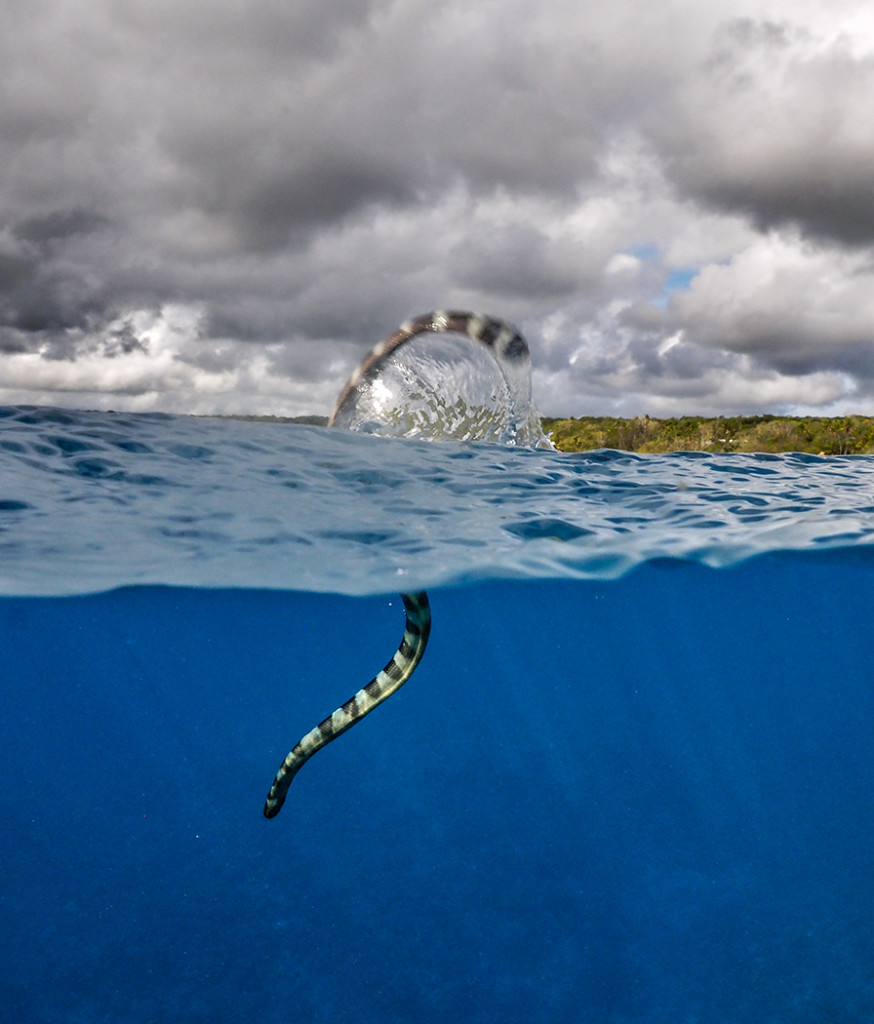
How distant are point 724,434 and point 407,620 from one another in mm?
24933

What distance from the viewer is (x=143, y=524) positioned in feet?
27.8

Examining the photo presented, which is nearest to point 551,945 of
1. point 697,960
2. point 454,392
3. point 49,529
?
point 697,960

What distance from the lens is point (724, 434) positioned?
28328 mm

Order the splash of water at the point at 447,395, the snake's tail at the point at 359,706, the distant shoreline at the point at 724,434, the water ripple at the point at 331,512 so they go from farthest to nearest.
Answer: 1. the distant shoreline at the point at 724,434
2. the splash of water at the point at 447,395
3. the water ripple at the point at 331,512
4. the snake's tail at the point at 359,706

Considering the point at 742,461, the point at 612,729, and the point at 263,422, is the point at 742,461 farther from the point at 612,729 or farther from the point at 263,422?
the point at 612,729

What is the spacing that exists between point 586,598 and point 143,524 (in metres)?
7.88

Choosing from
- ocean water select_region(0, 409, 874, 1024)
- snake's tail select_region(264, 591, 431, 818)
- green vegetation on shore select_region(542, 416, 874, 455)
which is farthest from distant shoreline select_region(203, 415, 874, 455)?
snake's tail select_region(264, 591, 431, 818)

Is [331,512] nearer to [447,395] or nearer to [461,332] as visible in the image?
[447,395]

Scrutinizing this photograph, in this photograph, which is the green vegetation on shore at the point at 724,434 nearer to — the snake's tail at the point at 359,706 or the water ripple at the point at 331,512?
the water ripple at the point at 331,512

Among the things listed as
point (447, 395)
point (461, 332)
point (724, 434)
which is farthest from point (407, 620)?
point (724, 434)

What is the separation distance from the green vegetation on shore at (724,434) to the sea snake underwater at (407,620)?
563 inches

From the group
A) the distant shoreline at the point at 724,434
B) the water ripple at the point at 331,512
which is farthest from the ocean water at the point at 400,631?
the distant shoreline at the point at 724,434

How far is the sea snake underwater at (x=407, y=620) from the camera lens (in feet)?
19.9

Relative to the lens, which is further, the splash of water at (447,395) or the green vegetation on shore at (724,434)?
the green vegetation on shore at (724,434)
